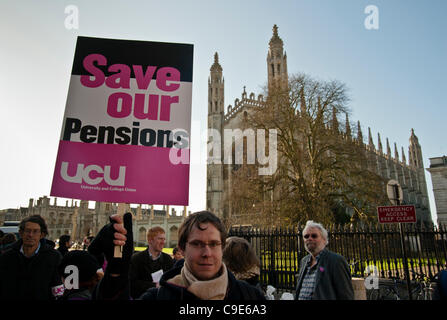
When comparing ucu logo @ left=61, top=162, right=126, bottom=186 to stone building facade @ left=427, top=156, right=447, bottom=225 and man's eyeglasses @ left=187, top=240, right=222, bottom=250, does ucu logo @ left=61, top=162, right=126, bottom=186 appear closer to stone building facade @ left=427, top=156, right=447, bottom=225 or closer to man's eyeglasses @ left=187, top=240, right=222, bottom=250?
man's eyeglasses @ left=187, top=240, right=222, bottom=250

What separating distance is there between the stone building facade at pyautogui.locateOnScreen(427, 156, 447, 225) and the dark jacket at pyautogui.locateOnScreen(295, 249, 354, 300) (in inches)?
1346

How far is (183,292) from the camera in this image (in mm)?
1347

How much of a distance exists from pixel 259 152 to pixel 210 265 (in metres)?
14.9

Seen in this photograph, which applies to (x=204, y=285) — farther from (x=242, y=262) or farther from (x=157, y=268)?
(x=157, y=268)

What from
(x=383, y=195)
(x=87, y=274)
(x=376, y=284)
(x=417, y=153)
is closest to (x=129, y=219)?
(x=87, y=274)

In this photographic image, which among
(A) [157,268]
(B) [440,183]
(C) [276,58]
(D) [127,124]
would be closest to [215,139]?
(C) [276,58]

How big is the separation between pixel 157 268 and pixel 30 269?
1354 mm

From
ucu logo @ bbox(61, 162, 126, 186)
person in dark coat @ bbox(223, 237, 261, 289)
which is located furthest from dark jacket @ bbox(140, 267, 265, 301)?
ucu logo @ bbox(61, 162, 126, 186)

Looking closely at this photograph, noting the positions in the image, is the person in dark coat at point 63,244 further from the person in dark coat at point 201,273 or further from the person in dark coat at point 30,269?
the person in dark coat at point 201,273

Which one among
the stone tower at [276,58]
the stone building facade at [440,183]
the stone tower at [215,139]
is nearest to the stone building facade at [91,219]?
the stone tower at [215,139]

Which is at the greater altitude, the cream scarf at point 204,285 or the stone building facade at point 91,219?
the stone building facade at point 91,219

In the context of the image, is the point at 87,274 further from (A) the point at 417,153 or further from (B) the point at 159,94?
(A) the point at 417,153

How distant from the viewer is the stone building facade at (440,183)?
29.8 metres
